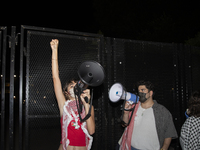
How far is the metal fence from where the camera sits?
294cm

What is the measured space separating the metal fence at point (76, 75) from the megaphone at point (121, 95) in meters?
0.46

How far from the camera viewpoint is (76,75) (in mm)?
3314

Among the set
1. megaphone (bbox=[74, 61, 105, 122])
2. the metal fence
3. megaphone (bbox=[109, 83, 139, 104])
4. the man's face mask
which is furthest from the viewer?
the man's face mask

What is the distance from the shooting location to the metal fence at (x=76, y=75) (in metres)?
2.94

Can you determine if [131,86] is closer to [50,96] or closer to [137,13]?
[50,96]

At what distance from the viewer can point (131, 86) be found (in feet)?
12.0

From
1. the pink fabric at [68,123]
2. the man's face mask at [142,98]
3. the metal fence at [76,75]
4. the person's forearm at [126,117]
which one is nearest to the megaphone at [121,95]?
the man's face mask at [142,98]

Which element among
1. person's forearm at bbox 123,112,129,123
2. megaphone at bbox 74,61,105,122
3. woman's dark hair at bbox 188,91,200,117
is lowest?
person's forearm at bbox 123,112,129,123

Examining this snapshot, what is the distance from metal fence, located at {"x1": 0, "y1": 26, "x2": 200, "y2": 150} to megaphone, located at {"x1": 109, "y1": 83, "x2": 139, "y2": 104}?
18.2 inches

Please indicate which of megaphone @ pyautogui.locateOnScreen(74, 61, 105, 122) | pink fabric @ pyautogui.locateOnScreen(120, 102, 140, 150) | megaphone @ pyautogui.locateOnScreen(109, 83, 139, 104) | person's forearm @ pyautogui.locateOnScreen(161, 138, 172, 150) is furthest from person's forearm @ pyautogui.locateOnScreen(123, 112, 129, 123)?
megaphone @ pyautogui.locateOnScreen(74, 61, 105, 122)

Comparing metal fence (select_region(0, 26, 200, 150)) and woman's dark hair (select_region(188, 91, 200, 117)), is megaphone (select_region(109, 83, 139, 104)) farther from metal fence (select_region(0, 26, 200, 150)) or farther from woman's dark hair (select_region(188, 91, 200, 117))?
woman's dark hair (select_region(188, 91, 200, 117))

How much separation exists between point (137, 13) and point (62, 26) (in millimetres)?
10699

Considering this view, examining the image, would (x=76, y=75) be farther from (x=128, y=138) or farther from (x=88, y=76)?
(x=128, y=138)

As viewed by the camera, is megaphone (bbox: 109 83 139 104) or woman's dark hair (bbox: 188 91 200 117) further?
megaphone (bbox: 109 83 139 104)
